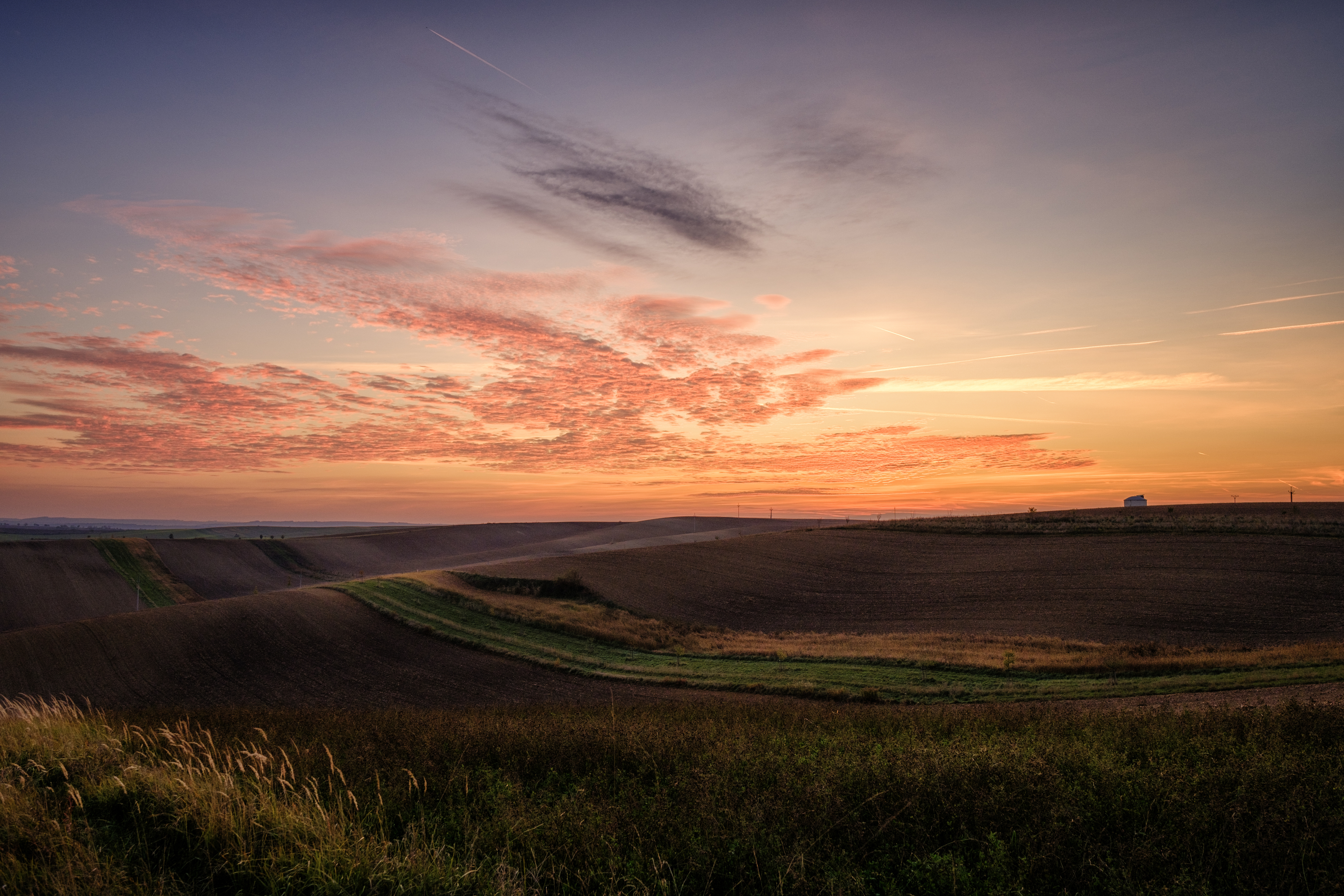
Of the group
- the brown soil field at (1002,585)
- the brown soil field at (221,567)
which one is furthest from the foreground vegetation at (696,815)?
the brown soil field at (221,567)

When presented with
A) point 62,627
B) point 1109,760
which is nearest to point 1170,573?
point 1109,760

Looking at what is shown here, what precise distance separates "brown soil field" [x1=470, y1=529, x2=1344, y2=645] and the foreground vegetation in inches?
1200

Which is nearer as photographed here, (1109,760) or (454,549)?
(1109,760)

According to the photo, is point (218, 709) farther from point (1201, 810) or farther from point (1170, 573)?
point (1170, 573)

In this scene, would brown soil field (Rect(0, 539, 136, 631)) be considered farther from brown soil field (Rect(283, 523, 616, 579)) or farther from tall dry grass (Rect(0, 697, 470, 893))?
tall dry grass (Rect(0, 697, 470, 893))

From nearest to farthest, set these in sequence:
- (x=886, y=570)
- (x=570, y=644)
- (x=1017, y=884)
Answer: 1. (x=1017, y=884)
2. (x=570, y=644)
3. (x=886, y=570)

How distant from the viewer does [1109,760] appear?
23.2ft

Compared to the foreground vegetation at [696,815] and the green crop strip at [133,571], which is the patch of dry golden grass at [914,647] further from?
the green crop strip at [133,571]

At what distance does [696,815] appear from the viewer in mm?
5973

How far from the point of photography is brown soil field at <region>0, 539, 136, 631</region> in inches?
2566

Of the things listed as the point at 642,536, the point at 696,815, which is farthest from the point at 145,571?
the point at 696,815

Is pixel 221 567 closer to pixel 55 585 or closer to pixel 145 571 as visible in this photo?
pixel 145 571

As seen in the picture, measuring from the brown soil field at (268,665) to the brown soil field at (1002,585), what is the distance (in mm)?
13668

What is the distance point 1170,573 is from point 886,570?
18.3 metres
